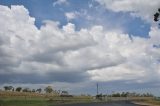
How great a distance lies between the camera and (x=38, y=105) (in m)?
111

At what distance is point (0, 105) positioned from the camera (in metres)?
94.9

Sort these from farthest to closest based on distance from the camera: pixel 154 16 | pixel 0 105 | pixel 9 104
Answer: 1. pixel 9 104
2. pixel 0 105
3. pixel 154 16

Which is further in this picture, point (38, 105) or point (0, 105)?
point (38, 105)

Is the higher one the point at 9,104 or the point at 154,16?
the point at 154,16

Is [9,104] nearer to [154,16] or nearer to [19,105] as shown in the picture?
[19,105]

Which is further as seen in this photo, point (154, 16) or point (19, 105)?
point (19, 105)

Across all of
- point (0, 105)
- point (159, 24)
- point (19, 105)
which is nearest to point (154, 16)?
point (159, 24)

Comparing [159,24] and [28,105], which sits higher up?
[159,24]

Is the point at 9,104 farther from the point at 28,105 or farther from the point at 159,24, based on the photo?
the point at 159,24

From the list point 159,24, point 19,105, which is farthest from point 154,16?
point 19,105

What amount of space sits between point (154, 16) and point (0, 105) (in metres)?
57.4

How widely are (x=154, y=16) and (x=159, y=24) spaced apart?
187 centimetres

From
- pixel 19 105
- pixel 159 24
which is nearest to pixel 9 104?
pixel 19 105

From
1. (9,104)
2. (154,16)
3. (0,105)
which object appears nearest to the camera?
(154,16)
